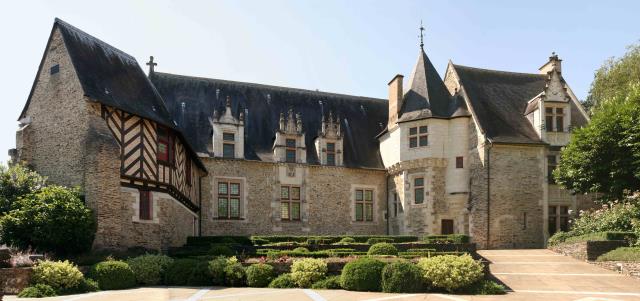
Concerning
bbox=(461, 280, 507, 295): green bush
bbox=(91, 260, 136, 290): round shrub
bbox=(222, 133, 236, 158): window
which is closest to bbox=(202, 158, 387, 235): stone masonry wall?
bbox=(222, 133, 236, 158): window

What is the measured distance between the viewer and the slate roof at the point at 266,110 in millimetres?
27438

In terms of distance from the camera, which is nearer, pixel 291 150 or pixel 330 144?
pixel 291 150

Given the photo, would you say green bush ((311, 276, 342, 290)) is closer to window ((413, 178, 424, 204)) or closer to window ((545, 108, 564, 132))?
window ((413, 178, 424, 204))

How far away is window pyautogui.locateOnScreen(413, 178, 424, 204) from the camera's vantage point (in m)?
26.3

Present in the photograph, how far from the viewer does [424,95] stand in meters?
27.2

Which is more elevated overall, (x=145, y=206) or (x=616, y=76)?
(x=616, y=76)

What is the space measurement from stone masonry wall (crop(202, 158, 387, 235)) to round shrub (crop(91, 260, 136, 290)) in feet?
32.5

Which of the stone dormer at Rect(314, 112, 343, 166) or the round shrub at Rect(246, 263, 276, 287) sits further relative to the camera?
the stone dormer at Rect(314, 112, 343, 166)

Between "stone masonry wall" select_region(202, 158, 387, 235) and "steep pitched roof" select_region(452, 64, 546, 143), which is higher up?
"steep pitched roof" select_region(452, 64, 546, 143)

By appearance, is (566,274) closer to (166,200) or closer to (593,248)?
(593,248)

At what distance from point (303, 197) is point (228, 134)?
183 inches

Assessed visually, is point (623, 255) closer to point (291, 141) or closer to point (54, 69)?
point (291, 141)

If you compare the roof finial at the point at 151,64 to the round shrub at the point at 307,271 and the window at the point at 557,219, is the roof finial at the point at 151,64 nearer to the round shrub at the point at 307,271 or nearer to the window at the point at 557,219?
the round shrub at the point at 307,271

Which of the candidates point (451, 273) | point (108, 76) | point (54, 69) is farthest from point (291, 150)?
point (451, 273)
